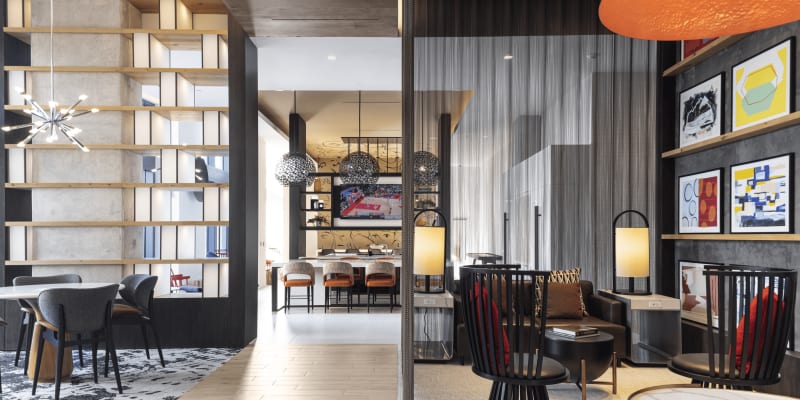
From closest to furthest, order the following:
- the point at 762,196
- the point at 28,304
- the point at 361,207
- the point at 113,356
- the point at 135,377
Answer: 1. the point at 762,196
2. the point at 113,356
3. the point at 135,377
4. the point at 28,304
5. the point at 361,207

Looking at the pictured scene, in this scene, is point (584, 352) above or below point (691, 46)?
below

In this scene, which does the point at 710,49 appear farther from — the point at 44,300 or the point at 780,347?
the point at 44,300

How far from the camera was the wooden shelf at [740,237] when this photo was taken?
12.0 ft

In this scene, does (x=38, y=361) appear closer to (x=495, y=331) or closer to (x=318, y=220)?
(x=495, y=331)

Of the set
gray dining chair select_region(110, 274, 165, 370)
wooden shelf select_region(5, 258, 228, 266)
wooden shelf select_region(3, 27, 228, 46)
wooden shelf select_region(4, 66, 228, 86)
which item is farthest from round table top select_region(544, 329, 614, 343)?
wooden shelf select_region(3, 27, 228, 46)

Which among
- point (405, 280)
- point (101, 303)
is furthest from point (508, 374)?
point (101, 303)

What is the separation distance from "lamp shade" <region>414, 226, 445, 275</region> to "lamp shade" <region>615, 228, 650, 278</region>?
5.56ft

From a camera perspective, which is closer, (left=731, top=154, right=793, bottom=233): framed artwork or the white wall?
(left=731, top=154, right=793, bottom=233): framed artwork

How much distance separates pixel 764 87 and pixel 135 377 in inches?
214

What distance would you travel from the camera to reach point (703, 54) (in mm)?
4695

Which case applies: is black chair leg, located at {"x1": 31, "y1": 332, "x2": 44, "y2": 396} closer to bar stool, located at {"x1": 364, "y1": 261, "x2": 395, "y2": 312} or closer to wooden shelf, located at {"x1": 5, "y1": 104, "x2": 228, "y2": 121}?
wooden shelf, located at {"x1": 5, "y1": 104, "x2": 228, "y2": 121}

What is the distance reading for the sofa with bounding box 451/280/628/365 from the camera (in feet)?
15.9

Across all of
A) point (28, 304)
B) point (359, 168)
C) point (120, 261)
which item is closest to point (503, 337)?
point (28, 304)

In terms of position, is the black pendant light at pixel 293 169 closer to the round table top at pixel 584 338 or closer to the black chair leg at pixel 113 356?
the black chair leg at pixel 113 356
